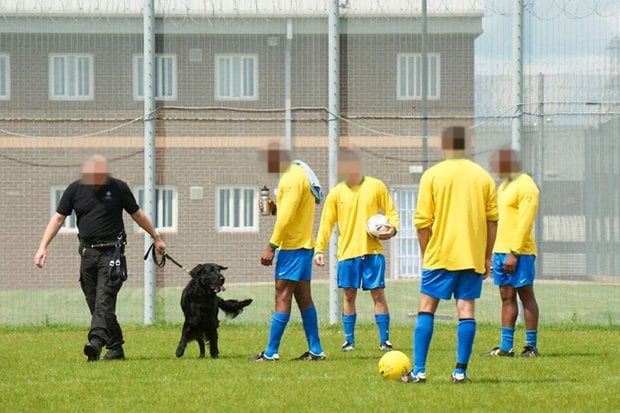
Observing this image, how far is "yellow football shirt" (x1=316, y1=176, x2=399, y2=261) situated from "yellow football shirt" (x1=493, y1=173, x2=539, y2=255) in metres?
1.10

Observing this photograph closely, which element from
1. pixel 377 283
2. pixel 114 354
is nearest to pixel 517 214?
pixel 377 283

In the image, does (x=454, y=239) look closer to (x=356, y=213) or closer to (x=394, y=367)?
(x=394, y=367)

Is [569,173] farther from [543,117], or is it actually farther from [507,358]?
[507,358]

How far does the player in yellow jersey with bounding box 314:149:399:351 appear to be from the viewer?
13.2 m

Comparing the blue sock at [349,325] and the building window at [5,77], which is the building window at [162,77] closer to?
the building window at [5,77]

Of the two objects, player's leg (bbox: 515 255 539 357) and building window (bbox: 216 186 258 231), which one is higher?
building window (bbox: 216 186 258 231)

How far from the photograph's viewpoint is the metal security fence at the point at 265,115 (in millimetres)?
17031

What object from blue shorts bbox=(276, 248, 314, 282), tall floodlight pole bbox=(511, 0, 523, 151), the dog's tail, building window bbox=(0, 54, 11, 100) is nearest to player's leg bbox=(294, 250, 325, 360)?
blue shorts bbox=(276, 248, 314, 282)

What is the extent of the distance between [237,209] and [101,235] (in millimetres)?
4810

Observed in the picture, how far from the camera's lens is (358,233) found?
1320cm

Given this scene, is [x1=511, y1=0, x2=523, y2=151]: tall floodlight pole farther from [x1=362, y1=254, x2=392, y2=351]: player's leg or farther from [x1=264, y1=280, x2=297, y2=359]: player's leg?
[x1=264, y1=280, x2=297, y2=359]: player's leg

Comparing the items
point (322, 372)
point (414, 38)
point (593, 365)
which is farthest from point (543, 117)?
point (322, 372)

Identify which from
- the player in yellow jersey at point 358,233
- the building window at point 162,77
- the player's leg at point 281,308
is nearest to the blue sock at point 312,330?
the player's leg at point 281,308

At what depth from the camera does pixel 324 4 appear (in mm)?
17266
